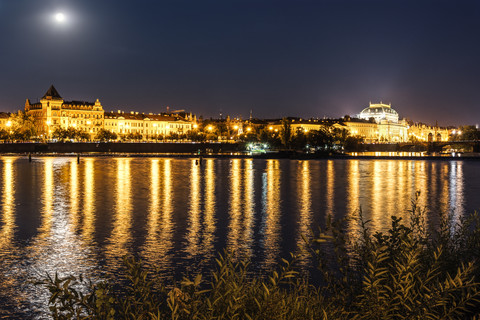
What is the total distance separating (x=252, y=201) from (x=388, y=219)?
27.4ft

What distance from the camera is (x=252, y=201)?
26031 millimetres

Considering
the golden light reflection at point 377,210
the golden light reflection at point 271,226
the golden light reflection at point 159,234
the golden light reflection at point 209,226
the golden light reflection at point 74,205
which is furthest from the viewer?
the golden light reflection at point 74,205

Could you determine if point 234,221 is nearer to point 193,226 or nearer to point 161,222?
point 193,226

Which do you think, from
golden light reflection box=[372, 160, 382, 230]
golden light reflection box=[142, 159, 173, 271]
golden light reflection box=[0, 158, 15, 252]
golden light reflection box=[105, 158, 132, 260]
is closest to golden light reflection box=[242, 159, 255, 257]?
golden light reflection box=[142, 159, 173, 271]

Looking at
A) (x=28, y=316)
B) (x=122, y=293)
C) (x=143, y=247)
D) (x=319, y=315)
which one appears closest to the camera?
(x=319, y=315)

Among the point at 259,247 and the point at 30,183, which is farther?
the point at 30,183

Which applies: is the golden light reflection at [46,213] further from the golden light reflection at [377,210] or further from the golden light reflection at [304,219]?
the golden light reflection at [377,210]

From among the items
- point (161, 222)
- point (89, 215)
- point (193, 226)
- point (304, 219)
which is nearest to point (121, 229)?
point (161, 222)

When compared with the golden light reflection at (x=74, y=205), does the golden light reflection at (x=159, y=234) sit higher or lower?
lower

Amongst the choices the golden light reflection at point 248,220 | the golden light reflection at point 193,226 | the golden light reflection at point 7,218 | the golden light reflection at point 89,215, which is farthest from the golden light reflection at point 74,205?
the golden light reflection at point 248,220

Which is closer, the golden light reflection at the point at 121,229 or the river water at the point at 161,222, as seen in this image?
the river water at the point at 161,222

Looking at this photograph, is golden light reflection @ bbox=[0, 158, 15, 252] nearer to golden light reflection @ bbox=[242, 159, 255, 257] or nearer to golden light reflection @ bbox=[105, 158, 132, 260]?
golden light reflection @ bbox=[105, 158, 132, 260]

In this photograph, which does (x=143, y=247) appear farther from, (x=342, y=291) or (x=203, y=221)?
(x=342, y=291)

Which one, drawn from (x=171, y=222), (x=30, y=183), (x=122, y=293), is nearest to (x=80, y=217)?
(x=171, y=222)
